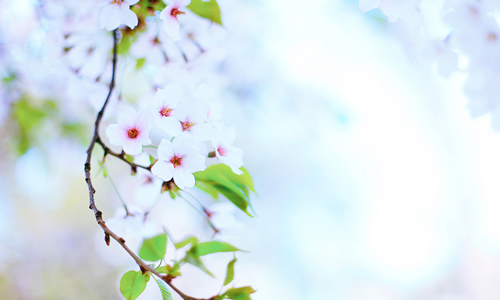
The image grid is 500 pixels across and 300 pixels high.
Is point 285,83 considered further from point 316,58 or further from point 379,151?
point 379,151

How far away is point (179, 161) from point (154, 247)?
8 cm

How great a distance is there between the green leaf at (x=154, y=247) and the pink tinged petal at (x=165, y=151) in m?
0.07

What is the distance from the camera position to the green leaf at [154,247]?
28 centimetres

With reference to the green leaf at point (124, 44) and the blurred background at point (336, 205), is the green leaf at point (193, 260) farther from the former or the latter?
the blurred background at point (336, 205)

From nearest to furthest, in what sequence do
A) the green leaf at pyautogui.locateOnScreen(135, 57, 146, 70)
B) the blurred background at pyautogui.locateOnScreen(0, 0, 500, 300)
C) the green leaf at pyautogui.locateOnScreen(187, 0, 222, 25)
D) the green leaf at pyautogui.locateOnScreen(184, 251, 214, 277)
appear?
the green leaf at pyautogui.locateOnScreen(184, 251, 214, 277) < the green leaf at pyautogui.locateOnScreen(187, 0, 222, 25) < the green leaf at pyautogui.locateOnScreen(135, 57, 146, 70) < the blurred background at pyautogui.locateOnScreen(0, 0, 500, 300)

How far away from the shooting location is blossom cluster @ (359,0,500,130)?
1.14ft

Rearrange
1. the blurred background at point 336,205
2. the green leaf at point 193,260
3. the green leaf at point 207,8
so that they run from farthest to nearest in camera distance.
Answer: the blurred background at point 336,205, the green leaf at point 207,8, the green leaf at point 193,260

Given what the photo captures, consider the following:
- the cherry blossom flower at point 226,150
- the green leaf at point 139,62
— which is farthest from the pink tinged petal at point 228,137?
the green leaf at point 139,62

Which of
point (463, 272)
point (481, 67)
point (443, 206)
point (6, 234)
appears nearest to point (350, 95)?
point (443, 206)

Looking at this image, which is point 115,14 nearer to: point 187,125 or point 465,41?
point 187,125

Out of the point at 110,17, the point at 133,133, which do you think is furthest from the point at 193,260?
the point at 110,17

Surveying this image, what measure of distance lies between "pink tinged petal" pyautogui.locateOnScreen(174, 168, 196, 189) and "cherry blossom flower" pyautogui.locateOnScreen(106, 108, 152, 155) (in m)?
0.04

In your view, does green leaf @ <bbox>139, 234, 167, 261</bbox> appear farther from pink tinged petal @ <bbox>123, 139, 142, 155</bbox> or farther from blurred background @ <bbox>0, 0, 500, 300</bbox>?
blurred background @ <bbox>0, 0, 500, 300</bbox>

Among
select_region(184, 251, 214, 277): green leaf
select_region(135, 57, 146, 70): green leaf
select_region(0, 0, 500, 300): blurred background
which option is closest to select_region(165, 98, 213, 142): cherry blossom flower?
select_region(184, 251, 214, 277): green leaf
